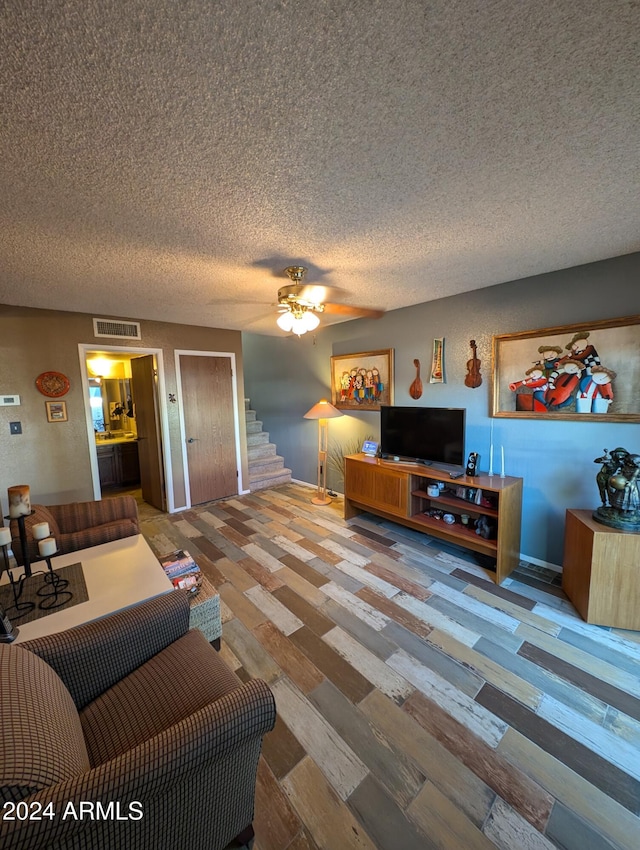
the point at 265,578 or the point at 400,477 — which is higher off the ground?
the point at 400,477

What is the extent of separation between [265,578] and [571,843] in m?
2.01

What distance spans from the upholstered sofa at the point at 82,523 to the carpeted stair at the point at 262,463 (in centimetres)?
240

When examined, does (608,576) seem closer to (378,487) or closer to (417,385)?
(378,487)

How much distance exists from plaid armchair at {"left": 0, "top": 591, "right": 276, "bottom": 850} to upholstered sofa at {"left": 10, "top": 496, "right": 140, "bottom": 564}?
3.61 ft

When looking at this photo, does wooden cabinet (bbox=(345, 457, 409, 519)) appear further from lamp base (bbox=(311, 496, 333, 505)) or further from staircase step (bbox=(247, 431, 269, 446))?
staircase step (bbox=(247, 431, 269, 446))

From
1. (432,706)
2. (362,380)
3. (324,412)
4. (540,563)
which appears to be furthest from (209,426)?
(540,563)

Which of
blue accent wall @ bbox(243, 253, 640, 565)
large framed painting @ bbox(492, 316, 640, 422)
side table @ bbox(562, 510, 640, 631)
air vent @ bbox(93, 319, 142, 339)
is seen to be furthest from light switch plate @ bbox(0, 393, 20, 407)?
side table @ bbox(562, 510, 640, 631)

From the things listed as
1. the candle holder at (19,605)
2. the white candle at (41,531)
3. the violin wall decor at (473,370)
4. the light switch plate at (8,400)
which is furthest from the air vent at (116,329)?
the violin wall decor at (473,370)

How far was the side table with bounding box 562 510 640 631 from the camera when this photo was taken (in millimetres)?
1962

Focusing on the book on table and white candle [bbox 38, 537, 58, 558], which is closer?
white candle [bbox 38, 537, 58, 558]

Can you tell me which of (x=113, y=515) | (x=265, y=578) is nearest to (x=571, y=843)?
(x=265, y=578)

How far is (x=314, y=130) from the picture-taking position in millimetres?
1110

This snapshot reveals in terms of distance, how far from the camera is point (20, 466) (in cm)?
316

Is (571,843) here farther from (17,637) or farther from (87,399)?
(87,399)
